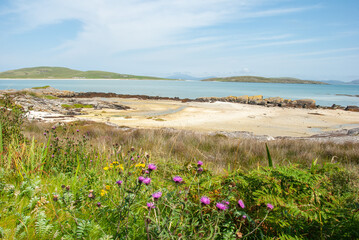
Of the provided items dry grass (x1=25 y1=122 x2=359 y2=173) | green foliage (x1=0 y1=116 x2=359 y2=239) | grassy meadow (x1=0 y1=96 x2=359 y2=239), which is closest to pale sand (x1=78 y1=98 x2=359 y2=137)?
dry grass (x1=25 y1=122 x2=359 y2=173)

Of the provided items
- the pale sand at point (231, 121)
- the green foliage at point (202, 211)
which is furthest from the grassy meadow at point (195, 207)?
the pale sand at point (231, 121)

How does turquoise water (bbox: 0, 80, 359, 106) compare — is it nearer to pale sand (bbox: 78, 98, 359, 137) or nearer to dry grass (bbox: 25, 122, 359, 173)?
pale sand (bbox: 78, 98, 359, 137)

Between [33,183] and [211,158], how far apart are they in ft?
15.1

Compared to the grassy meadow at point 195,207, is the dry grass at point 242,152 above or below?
below

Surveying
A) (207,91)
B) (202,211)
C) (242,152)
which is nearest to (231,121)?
(242,152)

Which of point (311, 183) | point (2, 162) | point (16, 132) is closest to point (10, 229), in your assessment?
point (2, 162)

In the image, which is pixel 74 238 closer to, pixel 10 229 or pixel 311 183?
pixel 10 229

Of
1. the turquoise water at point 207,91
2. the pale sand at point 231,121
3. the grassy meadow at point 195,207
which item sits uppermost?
the grassy meadow at point 195,207

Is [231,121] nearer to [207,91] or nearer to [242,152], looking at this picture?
[242,152]

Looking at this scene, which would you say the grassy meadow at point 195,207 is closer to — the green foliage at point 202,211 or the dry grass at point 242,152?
the green foliage at point 202,211

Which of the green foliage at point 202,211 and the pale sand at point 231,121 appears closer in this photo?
the green foliage at point 202,211

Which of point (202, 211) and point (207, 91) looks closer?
point (202, 211)

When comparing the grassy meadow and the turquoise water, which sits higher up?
the grassy meadow

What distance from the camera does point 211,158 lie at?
Answer: 6555mm
